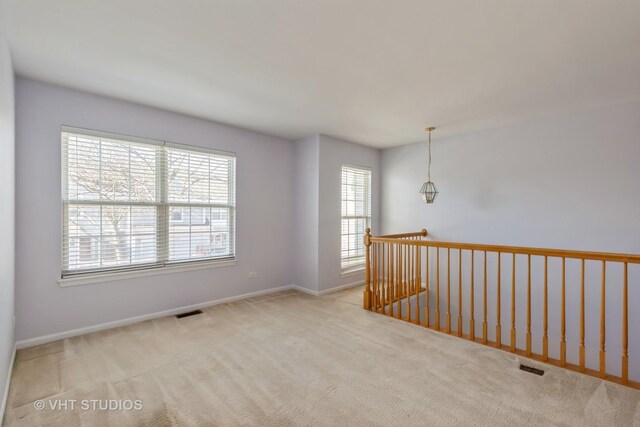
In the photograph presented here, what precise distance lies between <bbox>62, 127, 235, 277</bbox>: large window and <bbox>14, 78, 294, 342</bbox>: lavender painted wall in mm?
111

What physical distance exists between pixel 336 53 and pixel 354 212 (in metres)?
3.28

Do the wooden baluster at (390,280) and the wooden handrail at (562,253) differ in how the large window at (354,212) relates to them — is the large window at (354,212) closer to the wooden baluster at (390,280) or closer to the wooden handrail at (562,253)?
the wooden baluster at (390,280)

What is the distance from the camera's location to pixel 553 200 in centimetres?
385

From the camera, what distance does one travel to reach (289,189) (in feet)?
16.2

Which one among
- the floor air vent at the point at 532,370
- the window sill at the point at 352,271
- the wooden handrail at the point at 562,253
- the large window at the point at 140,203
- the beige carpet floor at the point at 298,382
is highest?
the large window at the point at 140,203

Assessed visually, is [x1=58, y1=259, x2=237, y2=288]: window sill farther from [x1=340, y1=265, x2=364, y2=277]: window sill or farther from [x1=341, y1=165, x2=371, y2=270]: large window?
[x1=341, y1=165, x2=371, y2=270]: large window

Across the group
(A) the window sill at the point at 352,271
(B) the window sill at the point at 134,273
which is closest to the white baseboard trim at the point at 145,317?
(A) the window sill at the point at 352,271

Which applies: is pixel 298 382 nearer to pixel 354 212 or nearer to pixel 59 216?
pixel 59 216

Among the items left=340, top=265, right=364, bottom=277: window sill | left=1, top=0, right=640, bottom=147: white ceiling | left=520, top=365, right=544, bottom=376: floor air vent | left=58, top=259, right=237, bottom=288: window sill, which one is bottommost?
left=520, top=365, right=544, bottom=376: floor air vent

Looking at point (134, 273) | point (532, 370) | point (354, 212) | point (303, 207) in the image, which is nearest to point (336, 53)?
point (303, 207)

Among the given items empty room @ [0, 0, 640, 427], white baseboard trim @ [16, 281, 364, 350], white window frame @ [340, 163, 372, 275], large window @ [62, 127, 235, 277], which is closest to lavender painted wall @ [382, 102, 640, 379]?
empty room @ [0, 0, 640, 427]

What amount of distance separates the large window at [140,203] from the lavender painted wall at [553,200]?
11.1 feet

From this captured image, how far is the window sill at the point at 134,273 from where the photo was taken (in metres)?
2.99

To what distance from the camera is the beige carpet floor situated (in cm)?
187
